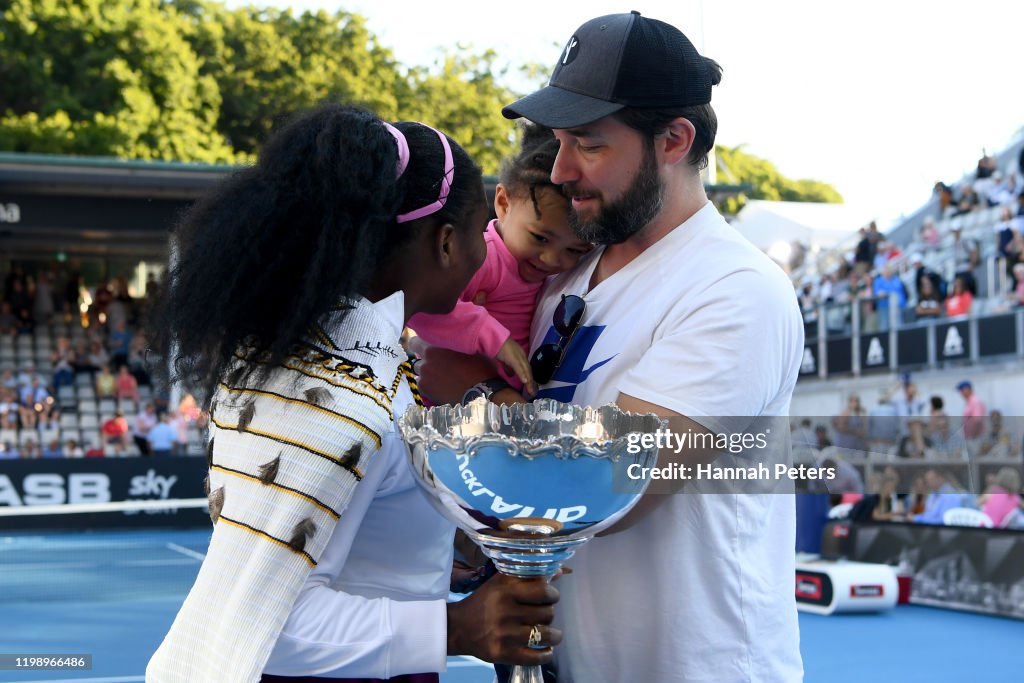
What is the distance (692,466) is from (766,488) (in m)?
0.30

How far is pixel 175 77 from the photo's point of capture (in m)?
37.2

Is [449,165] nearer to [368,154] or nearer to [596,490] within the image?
[368,154]

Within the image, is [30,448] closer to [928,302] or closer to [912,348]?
[912,348]

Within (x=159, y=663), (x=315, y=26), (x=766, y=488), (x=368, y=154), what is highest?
(x=315, y=26)

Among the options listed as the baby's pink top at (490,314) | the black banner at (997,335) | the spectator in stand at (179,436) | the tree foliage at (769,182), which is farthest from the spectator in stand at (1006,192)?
the tree foliage at (769,182)

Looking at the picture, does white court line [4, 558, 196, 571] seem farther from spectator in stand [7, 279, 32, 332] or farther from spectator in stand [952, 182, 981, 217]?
spectator in stand [952, 182, 981, 217]

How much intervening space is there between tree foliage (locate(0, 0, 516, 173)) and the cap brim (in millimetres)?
30808

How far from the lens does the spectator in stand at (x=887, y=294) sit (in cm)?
1738

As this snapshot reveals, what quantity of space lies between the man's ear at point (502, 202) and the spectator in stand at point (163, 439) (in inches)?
689

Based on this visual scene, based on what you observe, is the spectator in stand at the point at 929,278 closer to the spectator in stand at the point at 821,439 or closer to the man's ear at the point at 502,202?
the spectator in stand at the point at 821,439

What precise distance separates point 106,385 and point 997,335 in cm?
1600

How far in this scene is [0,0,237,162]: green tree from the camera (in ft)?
119

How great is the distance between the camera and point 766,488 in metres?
2.47

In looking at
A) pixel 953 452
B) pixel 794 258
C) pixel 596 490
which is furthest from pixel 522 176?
pixel 794 258
